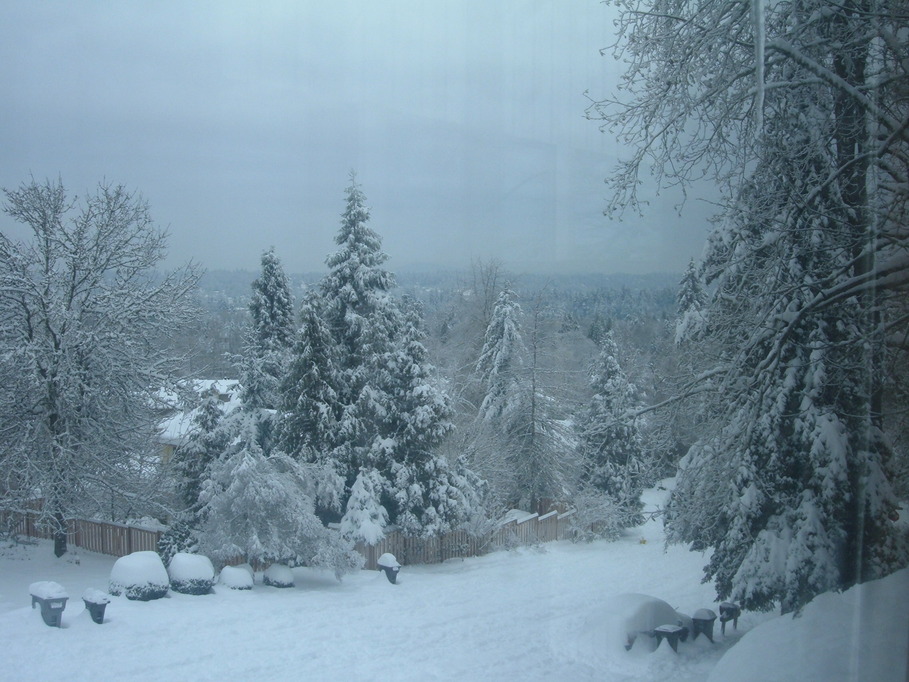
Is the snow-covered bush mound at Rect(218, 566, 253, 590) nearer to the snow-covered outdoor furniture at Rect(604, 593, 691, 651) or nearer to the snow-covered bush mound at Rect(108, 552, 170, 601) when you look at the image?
the snow-covered bush mound at Rect(108, 552, 170, 601)

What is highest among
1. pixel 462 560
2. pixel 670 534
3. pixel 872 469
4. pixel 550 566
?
pixel 872 469

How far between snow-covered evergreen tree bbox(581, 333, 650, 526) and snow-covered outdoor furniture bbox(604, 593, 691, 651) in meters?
1.19

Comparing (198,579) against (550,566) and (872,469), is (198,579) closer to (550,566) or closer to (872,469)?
(550,566)

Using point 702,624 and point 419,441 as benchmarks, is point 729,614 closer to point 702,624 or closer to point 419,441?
point 702,624

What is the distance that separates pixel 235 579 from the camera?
29.3 feet

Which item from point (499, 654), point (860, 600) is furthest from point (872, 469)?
point (499, 654)

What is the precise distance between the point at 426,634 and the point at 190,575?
3.06 meters

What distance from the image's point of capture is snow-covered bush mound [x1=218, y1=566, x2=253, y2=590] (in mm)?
8875

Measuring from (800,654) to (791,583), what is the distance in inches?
58.5

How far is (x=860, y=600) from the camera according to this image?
15.4 ft

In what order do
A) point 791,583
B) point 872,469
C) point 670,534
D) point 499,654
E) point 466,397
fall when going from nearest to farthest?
point 872,469
point 791,583
point 499,654
point 670,534
point 466,397

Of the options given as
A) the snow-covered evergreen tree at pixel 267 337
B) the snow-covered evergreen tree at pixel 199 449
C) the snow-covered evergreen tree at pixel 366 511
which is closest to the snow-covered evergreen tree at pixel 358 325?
the snow-covered evergreen tree at pixel 366 511

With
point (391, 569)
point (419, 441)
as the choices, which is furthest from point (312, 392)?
point (391, 569)

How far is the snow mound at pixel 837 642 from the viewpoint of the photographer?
3.88 meters
